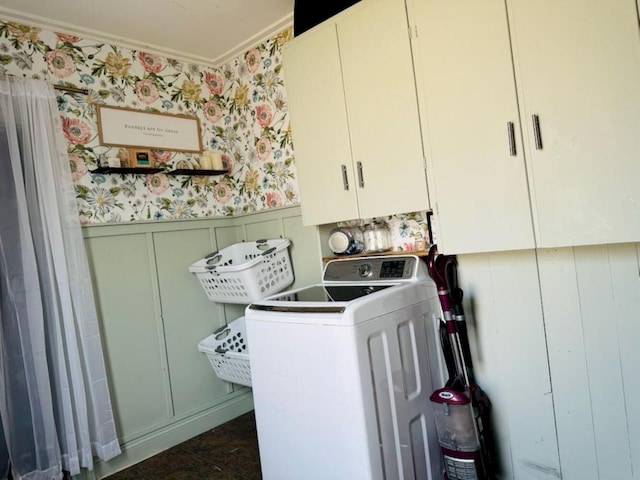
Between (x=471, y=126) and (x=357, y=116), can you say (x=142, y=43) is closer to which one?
(x=357, y=116)

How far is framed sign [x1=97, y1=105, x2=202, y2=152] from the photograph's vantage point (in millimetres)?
2553

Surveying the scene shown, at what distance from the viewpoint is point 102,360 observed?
92.3 inches

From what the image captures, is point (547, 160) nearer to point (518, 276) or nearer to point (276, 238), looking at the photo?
point (518, 276)

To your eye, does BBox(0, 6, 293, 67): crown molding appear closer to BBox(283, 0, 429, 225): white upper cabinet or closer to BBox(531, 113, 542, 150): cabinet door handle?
BBox(283, 0, 429, 225): white upper cabinet

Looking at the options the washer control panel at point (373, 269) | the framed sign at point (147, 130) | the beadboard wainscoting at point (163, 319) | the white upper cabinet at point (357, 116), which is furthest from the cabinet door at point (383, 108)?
the framed sign at point (147, 130)

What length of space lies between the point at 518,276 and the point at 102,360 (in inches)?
83.7

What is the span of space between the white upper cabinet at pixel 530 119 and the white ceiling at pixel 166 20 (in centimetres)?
113

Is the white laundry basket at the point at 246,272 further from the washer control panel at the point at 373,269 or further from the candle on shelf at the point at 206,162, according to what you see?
the candle on shelf at the point at 206,162

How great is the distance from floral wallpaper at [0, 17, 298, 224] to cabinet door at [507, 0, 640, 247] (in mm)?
1543

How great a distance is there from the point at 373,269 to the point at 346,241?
0.92ft

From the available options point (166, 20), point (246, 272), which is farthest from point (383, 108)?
point (166, 20)

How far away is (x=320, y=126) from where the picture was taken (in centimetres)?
217

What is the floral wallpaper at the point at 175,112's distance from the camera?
2363 millimetres

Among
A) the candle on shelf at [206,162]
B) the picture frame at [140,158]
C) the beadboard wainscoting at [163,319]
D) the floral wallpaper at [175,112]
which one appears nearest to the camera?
the floral wallpaper at [175,112]
